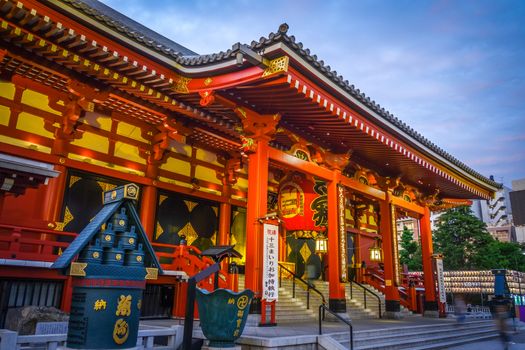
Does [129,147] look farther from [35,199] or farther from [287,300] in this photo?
[287,300]

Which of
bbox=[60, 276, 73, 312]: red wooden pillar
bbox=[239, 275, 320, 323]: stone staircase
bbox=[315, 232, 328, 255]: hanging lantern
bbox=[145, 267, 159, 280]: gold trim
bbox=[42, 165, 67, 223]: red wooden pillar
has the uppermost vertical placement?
bbox=[42, 165, 67, 223]: red wooden pillar

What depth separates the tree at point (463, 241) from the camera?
112ft

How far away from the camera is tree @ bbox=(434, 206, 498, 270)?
34225 millimetres

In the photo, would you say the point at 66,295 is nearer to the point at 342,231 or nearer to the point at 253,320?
the point at 253,320

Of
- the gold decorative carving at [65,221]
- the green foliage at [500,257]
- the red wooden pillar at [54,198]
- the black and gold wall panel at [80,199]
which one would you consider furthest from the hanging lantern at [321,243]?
the green foliage at [500,257]

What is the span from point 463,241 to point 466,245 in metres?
0.73

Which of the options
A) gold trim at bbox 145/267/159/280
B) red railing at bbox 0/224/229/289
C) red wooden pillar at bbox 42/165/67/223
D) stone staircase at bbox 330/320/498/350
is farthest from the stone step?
red wooden pillar at bbox 42/165/67/223

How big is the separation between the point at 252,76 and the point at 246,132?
2.23 metres

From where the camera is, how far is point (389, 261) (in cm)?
1530

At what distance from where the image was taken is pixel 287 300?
41.2 feet

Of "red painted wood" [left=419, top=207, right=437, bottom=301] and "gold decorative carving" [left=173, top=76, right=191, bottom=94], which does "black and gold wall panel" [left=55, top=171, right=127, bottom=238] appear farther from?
"red painted wood" [left=419, top=207, right=437, bottom=301]

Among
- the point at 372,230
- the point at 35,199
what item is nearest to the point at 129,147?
the point at 35,199

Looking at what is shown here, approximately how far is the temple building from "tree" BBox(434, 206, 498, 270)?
74.3ft

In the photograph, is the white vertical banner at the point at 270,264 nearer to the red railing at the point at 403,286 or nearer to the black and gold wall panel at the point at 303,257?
the black and gold wall panel at the point at 303,257
